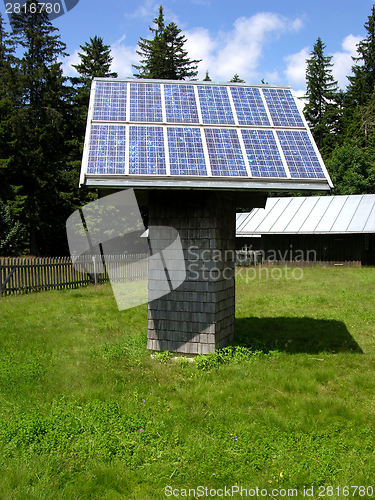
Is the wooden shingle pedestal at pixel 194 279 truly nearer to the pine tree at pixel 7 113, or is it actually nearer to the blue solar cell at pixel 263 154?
the blue solar cell at pixel 263 154

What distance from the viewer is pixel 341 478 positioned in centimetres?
419

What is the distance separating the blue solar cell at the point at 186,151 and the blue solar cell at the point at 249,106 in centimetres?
116

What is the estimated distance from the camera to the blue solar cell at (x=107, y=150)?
6.67 m

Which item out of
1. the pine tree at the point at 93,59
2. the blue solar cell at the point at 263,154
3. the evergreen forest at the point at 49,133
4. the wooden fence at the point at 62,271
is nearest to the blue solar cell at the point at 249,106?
the blue solar cell at the point at 263,154

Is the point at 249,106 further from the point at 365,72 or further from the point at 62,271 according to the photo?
the point at 365,72

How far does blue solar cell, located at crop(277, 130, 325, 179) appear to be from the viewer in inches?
278

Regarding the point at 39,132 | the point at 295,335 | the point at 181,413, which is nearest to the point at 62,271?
the point at 295,335

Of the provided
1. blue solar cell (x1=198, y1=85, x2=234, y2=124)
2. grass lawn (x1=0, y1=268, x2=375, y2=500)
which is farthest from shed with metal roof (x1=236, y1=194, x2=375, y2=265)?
blue solar cell (x1=198, y1=85, x2=234, y2=124)

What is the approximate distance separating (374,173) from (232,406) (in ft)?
138

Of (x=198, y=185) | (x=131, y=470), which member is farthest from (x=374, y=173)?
(x=131, y=470)

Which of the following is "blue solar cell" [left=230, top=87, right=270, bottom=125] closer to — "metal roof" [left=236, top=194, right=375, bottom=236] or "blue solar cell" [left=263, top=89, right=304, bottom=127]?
"blue solar cell" [left=263, top=89, right=304, bottom=127]

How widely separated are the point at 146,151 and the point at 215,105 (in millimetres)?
2194

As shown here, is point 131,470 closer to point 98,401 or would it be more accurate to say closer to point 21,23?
point 98,401

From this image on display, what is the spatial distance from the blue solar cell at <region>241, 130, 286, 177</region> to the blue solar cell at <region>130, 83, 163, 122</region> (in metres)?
1.81
